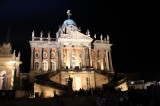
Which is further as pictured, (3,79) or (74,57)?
(74,57)

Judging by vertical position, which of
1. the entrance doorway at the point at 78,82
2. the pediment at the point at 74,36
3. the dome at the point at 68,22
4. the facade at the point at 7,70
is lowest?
the entrance doorway at the point at 78,82

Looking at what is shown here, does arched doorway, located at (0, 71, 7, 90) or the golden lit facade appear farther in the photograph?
the golden lit facade

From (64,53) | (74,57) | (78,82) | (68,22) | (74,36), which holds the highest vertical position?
Result: (68,22)

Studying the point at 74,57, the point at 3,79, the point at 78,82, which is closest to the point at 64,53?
the point at 74,57

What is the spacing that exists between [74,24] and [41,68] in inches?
709

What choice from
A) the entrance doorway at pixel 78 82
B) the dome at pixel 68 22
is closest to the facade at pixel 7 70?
the entrance doorway at pixel 78 82

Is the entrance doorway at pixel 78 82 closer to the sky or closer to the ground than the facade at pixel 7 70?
closer to the ground

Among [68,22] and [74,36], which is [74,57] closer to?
[74,36]

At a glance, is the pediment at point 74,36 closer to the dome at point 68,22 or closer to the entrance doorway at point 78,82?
the dome at point 68,22

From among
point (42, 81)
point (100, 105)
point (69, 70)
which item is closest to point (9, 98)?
point (42, 81)

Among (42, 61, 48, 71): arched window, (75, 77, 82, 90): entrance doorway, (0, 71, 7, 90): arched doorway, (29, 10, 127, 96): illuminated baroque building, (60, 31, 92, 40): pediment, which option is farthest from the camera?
(42, 61, 48, 71): arched window

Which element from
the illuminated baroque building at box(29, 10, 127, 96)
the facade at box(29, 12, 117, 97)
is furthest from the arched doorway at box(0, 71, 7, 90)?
the illuminated baroque building at box(29, 10, 127, 96)

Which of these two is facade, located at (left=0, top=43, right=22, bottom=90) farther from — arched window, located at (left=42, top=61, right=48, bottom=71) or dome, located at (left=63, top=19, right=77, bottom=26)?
dome, located at (left=63, top=19, right=77, bottom=26)

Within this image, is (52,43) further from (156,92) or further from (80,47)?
(156,92)
